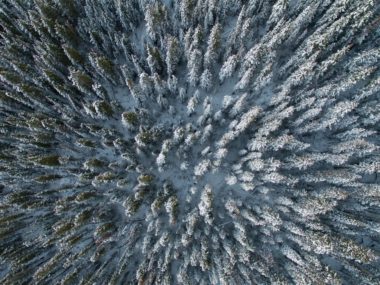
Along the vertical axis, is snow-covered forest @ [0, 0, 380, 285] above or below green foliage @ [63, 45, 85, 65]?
below

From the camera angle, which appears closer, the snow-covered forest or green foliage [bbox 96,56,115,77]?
the snow-covered forest

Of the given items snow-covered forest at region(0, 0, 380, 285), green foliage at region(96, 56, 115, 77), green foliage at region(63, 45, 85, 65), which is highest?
green foliage at region(63, 45, 85, 65)

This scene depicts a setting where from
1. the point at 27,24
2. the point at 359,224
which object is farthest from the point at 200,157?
the point at 27,24

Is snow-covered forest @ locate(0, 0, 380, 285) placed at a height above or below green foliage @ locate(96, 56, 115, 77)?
below

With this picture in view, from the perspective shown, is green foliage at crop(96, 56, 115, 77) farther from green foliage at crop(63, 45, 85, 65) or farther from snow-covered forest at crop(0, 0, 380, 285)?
green foliage at crop(63, 45, 85, 65)

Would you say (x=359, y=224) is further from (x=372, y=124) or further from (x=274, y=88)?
(x=274, y=88)

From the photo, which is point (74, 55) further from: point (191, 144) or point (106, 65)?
point (191, 144)

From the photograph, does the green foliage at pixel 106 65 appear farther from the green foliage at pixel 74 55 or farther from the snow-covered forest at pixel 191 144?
the green foliage at pixel 74 55

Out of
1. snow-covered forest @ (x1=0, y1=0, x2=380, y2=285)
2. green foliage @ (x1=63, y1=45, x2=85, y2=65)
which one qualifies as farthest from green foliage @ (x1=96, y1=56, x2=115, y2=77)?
green foliage @ (x1=63, y1=45, x2=85, y2=65)

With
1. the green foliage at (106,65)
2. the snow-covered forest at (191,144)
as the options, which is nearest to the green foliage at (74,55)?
the snow-covered forest at (191,144)
